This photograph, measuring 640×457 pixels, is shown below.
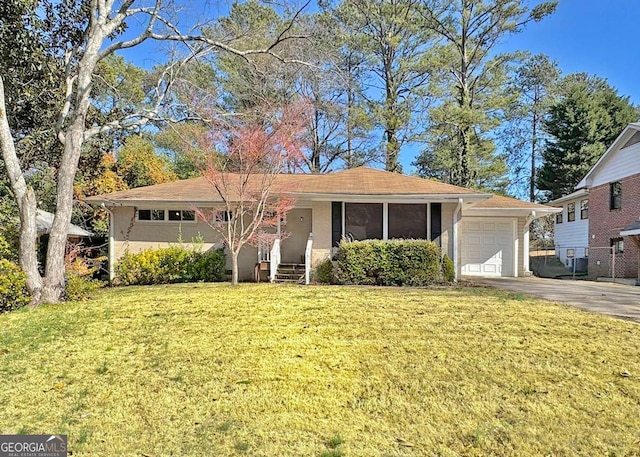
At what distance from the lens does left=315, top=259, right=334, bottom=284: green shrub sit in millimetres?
11773

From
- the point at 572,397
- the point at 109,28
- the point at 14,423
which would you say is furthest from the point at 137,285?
the point at 572,397

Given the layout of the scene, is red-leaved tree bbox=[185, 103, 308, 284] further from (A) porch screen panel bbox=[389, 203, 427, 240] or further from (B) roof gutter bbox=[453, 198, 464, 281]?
(B) roof gutter bbox=[453, 198, 464, 281]

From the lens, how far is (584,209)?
2150 cm

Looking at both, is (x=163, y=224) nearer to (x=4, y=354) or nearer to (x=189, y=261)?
(x=189, y=261)

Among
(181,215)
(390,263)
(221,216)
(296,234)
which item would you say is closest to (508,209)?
(390,263)

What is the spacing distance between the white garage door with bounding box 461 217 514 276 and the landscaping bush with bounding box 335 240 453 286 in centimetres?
496

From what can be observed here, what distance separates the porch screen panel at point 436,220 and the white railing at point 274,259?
4694 mm

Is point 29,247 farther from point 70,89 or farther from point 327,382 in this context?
point 327,382

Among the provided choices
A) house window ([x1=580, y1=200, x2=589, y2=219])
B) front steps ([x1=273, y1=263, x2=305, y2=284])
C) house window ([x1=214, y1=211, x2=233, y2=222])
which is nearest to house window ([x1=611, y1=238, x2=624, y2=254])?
house window ([x1=580, y1=200, x2=589, y2=219])

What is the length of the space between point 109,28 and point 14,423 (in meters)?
9.70

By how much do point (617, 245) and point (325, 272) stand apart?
1359 centimetres

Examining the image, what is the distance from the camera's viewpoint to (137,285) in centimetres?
A: 1229

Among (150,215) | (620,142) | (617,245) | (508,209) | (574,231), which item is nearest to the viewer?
(150,215)

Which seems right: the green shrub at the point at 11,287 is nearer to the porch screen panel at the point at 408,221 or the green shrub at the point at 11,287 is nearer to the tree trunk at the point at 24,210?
the tree trunk at the point at 24,210
